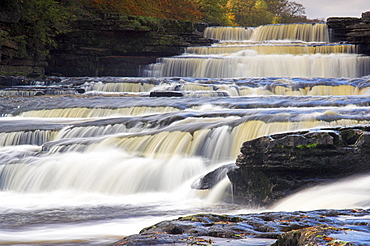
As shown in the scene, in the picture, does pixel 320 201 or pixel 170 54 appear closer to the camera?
pixel 320 201

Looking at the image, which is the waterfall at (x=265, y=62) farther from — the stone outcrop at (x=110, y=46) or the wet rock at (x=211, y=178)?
the wet rock at (x=211, y=178)

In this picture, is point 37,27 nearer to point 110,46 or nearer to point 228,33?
point 110,46

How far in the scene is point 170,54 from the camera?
25.9 meters

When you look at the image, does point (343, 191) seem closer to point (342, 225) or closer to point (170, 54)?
point (342, 225)

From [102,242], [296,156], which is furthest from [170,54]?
[102,242]

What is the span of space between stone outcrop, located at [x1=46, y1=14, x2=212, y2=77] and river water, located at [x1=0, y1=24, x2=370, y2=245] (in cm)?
946

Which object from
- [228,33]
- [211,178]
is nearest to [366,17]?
[228,33]

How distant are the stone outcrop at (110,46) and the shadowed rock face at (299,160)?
19162 mm

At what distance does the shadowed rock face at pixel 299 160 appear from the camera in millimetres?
6527

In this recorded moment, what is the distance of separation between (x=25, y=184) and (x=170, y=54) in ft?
59.3

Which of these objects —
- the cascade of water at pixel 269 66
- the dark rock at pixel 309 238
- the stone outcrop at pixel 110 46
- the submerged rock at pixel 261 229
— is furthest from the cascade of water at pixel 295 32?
the dark rock at pixel 309 238

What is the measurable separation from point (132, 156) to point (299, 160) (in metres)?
3.45

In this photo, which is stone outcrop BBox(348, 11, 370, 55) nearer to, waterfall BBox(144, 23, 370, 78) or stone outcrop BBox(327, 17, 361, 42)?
waterfall BBox(144, 23, 370, 78)

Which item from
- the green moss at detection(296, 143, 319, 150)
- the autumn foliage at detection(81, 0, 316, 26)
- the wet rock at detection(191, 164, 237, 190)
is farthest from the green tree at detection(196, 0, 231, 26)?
the green moss at detection(296, 143, 319, 150)
